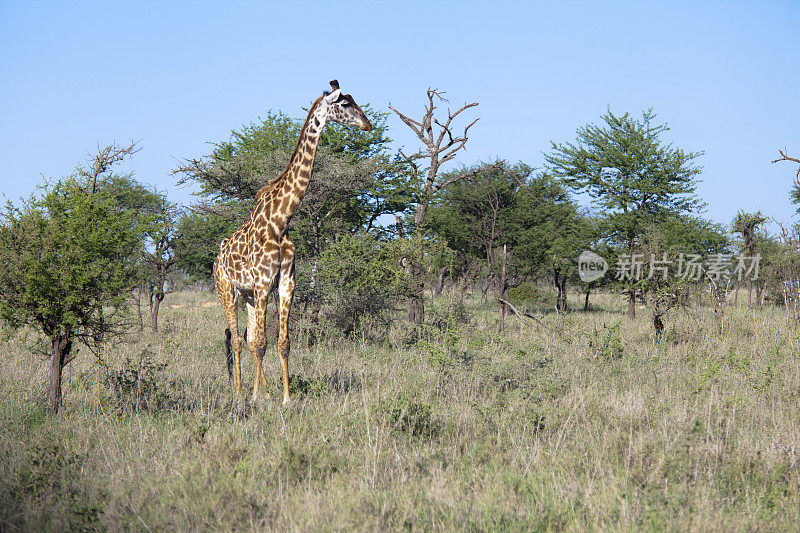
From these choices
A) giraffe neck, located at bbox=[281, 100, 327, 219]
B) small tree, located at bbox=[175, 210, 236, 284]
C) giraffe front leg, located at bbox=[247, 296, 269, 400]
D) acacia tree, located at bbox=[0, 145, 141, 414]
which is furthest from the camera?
small tree, located at bbox=[175, 210, 236, 284]

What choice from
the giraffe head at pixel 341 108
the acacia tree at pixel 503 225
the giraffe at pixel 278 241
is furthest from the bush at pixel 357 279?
the acacia tree at pixel 503 225

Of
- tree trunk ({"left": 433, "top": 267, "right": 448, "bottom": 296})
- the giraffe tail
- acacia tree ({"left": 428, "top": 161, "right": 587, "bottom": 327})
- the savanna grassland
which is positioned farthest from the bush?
tree trunk ({"left": 433, "top": 267, "right": 448, "bottom": 296})

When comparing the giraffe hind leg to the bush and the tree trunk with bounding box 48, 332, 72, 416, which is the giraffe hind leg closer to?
the tree trunk with bounding box 48, 332, 72, 416

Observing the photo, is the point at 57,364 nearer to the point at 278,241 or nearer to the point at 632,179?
the point at 278,241

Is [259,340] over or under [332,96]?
under

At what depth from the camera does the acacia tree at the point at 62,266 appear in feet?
22.9

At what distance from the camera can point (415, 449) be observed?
5.86 meters

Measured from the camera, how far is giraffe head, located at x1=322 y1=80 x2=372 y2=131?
27.3ft

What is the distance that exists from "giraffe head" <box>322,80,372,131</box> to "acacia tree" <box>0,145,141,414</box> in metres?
2.71

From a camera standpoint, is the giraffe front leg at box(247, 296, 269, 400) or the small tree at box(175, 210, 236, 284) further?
the small tree at box(175, 210, 236, 284)

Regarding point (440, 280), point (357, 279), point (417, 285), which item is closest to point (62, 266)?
point (357, 279)

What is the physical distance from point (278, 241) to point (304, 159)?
1.10 metres

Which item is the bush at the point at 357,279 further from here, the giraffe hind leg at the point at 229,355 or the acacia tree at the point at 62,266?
the acacia tree at the point at 62,266

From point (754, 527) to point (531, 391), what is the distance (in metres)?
3.77
